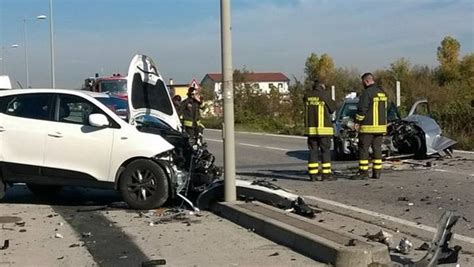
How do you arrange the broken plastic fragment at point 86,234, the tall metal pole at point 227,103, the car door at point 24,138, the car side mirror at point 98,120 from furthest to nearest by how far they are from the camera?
the car door at point 24,138
the car side mirror at point 98,120
the tall metal pole at point 227,103
the broken plastic fragment at point 86,234

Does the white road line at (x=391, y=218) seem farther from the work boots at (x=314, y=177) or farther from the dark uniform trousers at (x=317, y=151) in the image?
the work boots at (x=314, y=177)

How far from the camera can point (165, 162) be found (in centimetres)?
968

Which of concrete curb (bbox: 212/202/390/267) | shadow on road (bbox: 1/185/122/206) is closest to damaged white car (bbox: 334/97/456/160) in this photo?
shadow on road (bbox: 1/185/122/206)

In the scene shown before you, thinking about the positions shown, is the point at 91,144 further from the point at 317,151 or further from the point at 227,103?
the point at 317,151

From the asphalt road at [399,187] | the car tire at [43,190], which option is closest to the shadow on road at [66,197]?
the car tire at [43,190]

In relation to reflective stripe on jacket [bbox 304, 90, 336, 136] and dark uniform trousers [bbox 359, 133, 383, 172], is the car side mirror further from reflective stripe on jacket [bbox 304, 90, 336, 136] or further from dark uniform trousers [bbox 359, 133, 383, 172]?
dark uniform trousers [bbox 359, 133, 383, 172]

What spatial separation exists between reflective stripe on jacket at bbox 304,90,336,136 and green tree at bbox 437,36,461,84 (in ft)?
172

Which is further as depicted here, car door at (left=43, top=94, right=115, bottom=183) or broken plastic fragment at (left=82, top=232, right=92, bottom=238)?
car door at (left=43, top=94, right=115, bottom=183)

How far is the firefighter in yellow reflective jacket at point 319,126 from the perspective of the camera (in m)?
12.6

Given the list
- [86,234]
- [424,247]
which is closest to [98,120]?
[86,234]

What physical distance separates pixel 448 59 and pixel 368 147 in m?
58.9

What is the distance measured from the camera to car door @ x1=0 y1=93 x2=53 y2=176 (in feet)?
32.8

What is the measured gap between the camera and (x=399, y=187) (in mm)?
11742

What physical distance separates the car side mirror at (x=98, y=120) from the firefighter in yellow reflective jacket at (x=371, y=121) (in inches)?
195
